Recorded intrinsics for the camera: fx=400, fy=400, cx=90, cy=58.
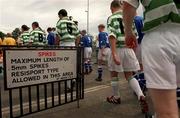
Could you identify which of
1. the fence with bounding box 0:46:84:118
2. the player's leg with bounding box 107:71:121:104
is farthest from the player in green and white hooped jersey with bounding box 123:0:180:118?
the player's leg with bounding box 107:71:121:104

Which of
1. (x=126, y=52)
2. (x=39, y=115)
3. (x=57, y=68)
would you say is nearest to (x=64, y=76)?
(x=57, y=68)

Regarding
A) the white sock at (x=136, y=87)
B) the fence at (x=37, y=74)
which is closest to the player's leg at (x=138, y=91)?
the white sock at (x=136, y=87)

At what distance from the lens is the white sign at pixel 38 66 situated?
572 centimetres

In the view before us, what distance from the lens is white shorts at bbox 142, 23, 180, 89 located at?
280 centimetres

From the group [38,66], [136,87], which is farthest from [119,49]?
[38,66]

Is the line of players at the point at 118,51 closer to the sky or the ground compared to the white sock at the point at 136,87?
closer to the sky

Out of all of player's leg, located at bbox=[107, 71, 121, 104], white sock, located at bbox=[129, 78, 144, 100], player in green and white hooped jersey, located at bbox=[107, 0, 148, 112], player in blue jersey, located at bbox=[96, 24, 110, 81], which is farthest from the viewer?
player in blue jersey, located at bbox=[96, 24, 110, 81]

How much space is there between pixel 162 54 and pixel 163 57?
0.07ft

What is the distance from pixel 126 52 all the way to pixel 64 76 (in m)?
1.40

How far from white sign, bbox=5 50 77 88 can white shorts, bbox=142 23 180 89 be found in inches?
123

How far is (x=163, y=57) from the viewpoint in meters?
2.80

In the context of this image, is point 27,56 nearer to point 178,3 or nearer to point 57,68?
point 57,68

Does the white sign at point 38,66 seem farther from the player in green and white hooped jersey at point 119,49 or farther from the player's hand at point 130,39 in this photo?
the player's hand at point 130,39

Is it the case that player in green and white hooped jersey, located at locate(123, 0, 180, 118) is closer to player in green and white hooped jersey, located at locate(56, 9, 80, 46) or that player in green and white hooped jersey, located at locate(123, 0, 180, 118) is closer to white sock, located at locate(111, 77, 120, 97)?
white sock, located at locate(111, 77, 120, 97)
